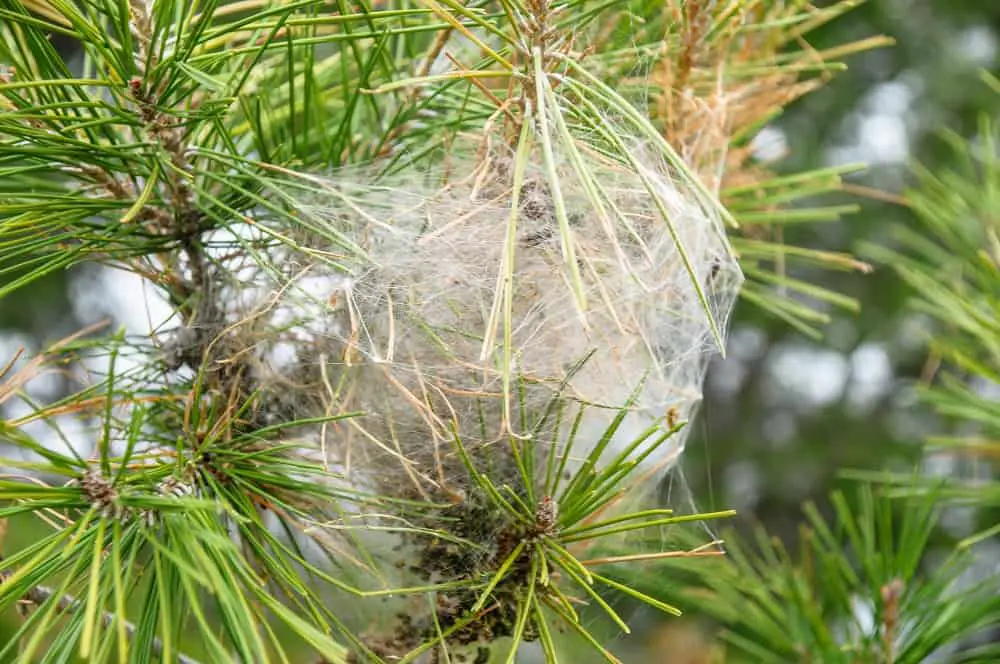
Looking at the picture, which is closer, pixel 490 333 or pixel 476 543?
pixel 490 333

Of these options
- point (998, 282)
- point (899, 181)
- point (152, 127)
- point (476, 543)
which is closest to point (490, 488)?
point (476, 543)

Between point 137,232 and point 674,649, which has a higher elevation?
point 137,232

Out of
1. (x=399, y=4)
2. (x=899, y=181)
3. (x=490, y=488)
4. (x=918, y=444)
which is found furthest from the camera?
(x=899, y=181)

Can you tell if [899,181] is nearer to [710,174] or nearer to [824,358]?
[824,358]

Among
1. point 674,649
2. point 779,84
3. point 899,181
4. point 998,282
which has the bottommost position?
point 674,649

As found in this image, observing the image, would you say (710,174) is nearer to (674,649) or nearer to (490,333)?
(490,333)

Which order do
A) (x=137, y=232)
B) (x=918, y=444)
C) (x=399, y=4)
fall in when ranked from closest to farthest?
(x=137, y=232) < (x=399, y=4) < (x=918, y=444)
